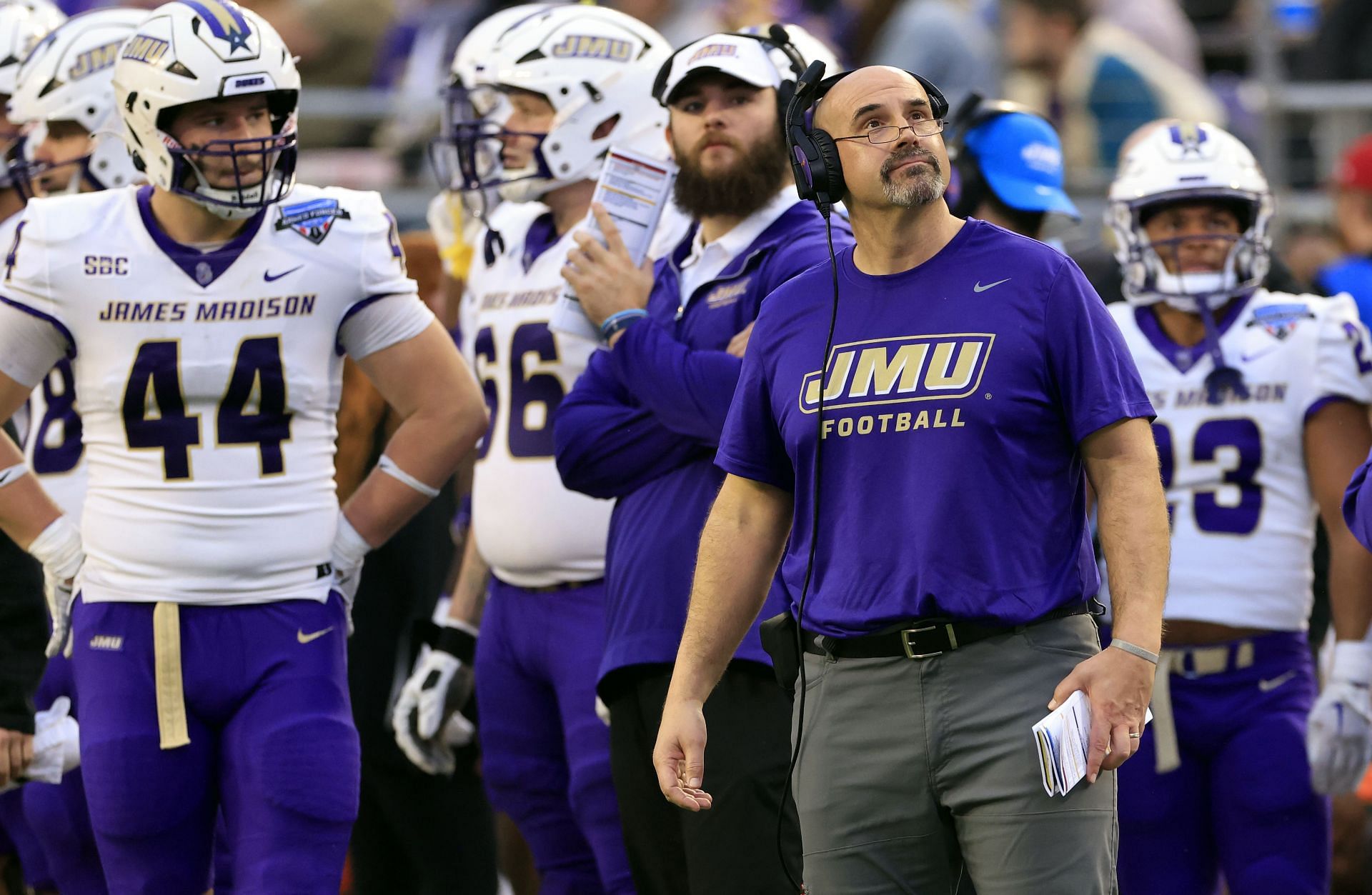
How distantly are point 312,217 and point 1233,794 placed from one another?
8.09 ft

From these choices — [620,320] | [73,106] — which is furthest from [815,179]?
[73,106]

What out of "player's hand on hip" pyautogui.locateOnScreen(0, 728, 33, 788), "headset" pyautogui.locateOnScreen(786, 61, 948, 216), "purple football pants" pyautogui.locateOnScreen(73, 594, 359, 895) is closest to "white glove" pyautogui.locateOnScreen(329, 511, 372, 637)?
"purple football pants" pyautogui.locateOnScreen(73, 594, 359, 895)

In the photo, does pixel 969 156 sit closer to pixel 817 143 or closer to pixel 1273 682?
pixel 1273 682

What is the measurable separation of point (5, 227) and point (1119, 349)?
3211mm

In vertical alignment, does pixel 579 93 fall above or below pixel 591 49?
below

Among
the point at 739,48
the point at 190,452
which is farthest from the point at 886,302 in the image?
the point at 190,452

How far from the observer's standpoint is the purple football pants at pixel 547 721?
4.79 meters

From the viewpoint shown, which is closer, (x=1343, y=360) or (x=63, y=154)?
(x=1343, y=360)

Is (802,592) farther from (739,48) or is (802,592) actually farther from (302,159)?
(302,159)

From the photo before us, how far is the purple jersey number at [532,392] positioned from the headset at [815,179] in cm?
143

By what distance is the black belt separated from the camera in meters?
3.29

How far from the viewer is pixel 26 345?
14.0ft

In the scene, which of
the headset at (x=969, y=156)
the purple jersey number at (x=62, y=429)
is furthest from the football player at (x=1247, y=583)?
the purple jersey number at (x=62, y=429)

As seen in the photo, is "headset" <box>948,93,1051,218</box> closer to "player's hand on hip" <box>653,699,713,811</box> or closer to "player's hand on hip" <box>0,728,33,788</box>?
"player's hand on hip" <box>653,699,713,811</box>
